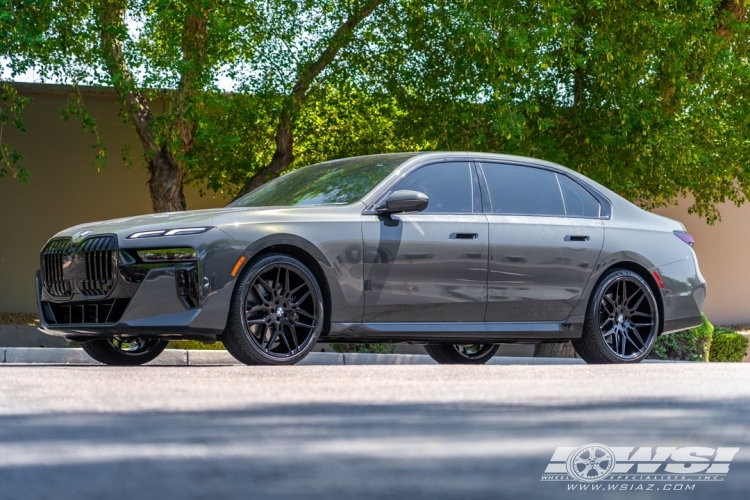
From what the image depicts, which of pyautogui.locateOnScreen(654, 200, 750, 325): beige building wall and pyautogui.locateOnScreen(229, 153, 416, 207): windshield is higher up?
pyautogui.locateOnScreen(229, 153, 416, 207): windshield

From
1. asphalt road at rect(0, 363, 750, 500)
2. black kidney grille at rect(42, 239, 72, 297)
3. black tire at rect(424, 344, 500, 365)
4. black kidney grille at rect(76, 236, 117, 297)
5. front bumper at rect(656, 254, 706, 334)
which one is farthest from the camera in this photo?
black tire at rect(424, 344, 500, 365)

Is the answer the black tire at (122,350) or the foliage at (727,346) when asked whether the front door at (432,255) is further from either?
the foliage at (727,346)

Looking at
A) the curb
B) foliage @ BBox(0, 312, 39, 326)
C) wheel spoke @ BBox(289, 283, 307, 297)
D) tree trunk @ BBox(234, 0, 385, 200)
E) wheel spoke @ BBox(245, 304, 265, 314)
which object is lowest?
foliage @ BBox(0, 312, 39, 326)

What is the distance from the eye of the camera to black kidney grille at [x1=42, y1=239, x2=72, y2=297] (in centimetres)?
721

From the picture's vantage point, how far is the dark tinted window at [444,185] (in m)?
7.82

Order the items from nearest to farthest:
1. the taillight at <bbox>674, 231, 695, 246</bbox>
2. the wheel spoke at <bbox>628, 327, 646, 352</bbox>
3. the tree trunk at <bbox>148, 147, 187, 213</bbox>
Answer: the wheel spoke at <bbox>628, 327, 646, 352</bbox>
the taillight at <bbox>674, 231, 695, 246</bbox>
the tree trunk at <bbox>148, 147, 187, 213</bbox>

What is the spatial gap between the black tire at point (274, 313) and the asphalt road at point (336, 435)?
2.11 metres

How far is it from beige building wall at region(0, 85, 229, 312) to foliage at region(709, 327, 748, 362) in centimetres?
1064

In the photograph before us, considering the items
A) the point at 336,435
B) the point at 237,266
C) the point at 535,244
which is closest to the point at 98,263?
the point at 237,266

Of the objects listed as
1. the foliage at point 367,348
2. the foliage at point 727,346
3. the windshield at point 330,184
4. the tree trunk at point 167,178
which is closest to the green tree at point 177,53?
the tree trunk at point 167,178

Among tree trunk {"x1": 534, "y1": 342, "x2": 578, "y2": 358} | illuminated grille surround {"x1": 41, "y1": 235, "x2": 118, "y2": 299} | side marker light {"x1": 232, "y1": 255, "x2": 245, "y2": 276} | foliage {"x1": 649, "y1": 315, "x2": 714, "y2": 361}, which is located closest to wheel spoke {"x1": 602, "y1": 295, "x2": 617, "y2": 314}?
side marker light {"x1": 232, "y1": 255, "x2": 245, "y2": 276}

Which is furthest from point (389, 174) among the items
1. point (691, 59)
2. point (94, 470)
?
point (691, 59)

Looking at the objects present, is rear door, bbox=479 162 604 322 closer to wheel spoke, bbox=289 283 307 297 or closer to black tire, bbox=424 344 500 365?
wheel spoke, bbox=289 283 307 297

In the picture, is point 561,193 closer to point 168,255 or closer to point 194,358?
point 168,255
